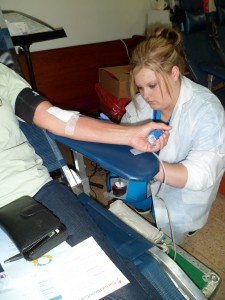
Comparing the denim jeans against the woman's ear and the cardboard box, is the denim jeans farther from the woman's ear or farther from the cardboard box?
the cardboard box

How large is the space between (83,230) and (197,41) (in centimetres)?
196

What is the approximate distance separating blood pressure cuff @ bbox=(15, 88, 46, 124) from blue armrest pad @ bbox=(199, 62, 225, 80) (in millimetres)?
1352

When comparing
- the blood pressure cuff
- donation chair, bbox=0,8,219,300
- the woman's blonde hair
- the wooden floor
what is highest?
the woman's blonde hair

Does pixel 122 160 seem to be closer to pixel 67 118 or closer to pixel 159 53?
pixel 67 118

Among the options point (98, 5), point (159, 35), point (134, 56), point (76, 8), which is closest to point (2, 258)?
point (134, 56)

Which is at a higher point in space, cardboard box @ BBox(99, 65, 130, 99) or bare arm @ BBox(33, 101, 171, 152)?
bare arm @ BBox(33, 101, 171, 152)

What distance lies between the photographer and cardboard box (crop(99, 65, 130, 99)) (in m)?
2.10

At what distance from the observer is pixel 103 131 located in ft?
2.87

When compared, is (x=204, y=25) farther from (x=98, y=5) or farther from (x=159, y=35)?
(x=159, y=35)

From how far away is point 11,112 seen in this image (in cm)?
94

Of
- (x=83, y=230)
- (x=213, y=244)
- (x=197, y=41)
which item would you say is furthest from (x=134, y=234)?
(x=197, y=41)

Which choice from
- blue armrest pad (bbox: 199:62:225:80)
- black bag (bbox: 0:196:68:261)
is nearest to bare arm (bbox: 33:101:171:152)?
black bag (bbox: 0:196:68:261)

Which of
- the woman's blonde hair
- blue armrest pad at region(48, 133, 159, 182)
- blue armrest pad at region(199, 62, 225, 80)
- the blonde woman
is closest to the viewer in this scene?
blue armrest pad at region(48, 133, 159, 182)

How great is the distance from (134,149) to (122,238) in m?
0.33
